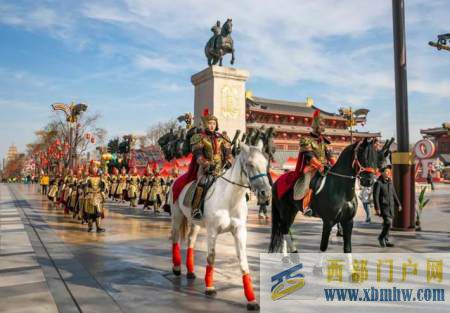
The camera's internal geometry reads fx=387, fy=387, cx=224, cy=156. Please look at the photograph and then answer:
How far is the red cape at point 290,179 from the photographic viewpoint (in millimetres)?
7355

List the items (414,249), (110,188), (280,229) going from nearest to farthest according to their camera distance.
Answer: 1. (280,229)
2. (414,249)
3. (110,188)

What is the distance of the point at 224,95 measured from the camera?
18047 millimetres

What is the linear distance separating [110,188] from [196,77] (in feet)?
35.2

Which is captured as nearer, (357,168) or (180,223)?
(357,168)

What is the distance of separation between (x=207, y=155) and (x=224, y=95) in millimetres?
12150

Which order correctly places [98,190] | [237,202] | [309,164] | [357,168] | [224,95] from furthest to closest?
1. [224,95]
2. [98,190]
3. [309,164]
4. [357,168]
5. [237,202]

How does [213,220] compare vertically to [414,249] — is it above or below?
above

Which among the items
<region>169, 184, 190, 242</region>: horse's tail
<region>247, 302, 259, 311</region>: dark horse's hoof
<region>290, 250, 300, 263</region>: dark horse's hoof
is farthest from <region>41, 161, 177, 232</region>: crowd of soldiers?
<region>247, 302, 259, 311</region>: dark horse's hoof

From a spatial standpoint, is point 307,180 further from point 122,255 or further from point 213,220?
point 122,255

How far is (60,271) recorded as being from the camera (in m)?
7.07

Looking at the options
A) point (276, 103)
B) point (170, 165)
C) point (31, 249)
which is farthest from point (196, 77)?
point (276, 103)

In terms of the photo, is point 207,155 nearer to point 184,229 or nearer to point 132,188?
point 184,229

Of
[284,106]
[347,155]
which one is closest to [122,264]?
[347,155]

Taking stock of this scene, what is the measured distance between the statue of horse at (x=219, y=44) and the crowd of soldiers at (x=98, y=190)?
5.90 metres
